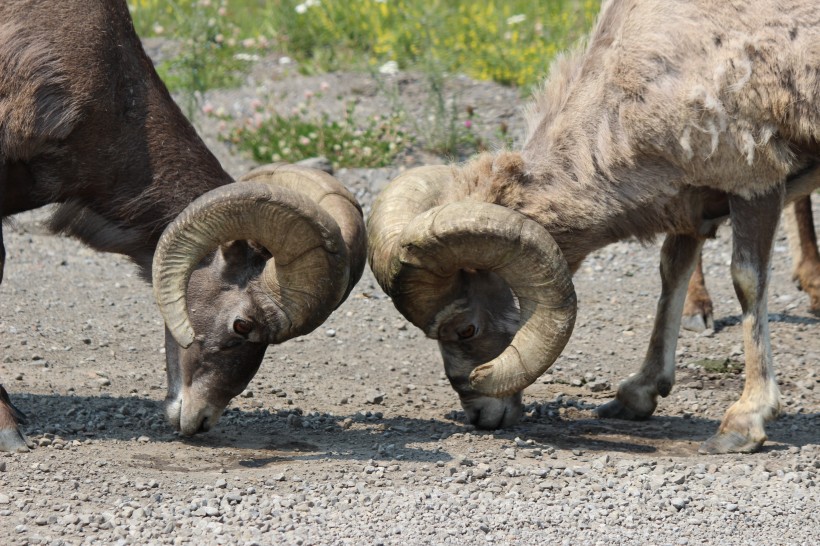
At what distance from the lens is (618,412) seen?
902 cm

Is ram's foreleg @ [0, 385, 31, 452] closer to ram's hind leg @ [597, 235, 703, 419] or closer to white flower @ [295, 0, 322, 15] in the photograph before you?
ram's hind leg @ [597, 235, 703, 419]

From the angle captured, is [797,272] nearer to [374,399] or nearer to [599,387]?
[599,387]

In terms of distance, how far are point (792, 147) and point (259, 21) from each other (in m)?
13.2

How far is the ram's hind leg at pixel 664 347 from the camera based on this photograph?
897 cm

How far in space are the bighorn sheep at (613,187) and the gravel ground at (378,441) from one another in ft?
1.98

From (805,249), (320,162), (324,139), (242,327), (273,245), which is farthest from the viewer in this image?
(324,139)

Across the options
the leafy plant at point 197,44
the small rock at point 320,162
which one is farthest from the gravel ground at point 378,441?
the leafy plant at point 197,44

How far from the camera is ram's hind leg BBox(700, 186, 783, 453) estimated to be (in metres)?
7.84

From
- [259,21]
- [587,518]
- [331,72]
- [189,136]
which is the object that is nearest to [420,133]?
[331,72]

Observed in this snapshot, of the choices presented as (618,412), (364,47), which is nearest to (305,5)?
(364,47)

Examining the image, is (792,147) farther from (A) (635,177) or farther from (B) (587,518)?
(B) (587,518)

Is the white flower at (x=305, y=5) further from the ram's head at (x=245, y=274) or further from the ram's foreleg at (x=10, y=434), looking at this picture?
the ram's foreleg at (x=10, y=434)

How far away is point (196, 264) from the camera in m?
7.45

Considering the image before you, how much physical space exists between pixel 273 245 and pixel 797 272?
6.37 m
